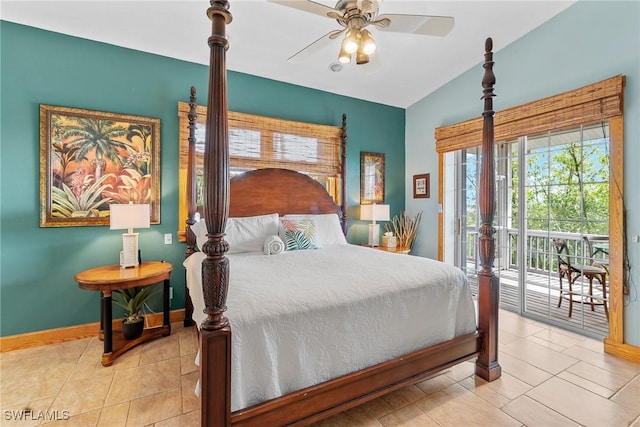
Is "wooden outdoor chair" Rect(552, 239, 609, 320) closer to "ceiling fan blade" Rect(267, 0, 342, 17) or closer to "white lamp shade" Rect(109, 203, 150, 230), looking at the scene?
"ceiling fan blade" Rect(267, 0, 342, 17)

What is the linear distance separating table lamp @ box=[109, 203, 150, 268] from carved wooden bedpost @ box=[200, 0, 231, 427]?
187 cm

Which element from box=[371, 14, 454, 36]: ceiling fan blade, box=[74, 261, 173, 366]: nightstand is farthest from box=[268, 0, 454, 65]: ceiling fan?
box=[74, 261, 173, 366]: nightstand

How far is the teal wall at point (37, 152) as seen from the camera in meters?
2.70

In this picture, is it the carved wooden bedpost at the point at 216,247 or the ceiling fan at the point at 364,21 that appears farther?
the ceiling fan at the point at 364,21

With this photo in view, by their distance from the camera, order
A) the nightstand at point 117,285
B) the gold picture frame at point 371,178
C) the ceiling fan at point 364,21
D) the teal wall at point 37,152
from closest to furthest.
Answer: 1. the ceiling fan at point 364,21
2. the nightstand at point 117,285
3. the teal wall at point 37,152
4. the gold picture frame at point 371,178

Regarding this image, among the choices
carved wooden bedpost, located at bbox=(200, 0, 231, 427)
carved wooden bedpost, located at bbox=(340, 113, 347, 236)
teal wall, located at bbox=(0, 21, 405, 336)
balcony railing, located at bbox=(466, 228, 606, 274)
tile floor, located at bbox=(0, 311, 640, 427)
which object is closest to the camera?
carved wooden bedpost, located at bbox=(200, 0, 231, 427)

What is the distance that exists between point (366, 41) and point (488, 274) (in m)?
1.90

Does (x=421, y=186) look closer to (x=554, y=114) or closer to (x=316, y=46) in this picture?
(x=554, y=114)

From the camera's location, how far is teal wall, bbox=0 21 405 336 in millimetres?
2701

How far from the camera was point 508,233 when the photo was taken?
12.8 ft

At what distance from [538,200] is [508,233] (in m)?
0.59

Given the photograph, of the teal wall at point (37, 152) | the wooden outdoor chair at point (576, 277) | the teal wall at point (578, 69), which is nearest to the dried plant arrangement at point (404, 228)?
the teal wall at point (578, 69)

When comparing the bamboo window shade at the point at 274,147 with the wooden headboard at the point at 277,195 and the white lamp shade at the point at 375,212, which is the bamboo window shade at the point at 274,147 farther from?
the white lamp shade at the point at 375,212

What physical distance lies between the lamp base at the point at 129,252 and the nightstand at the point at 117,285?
54mm
